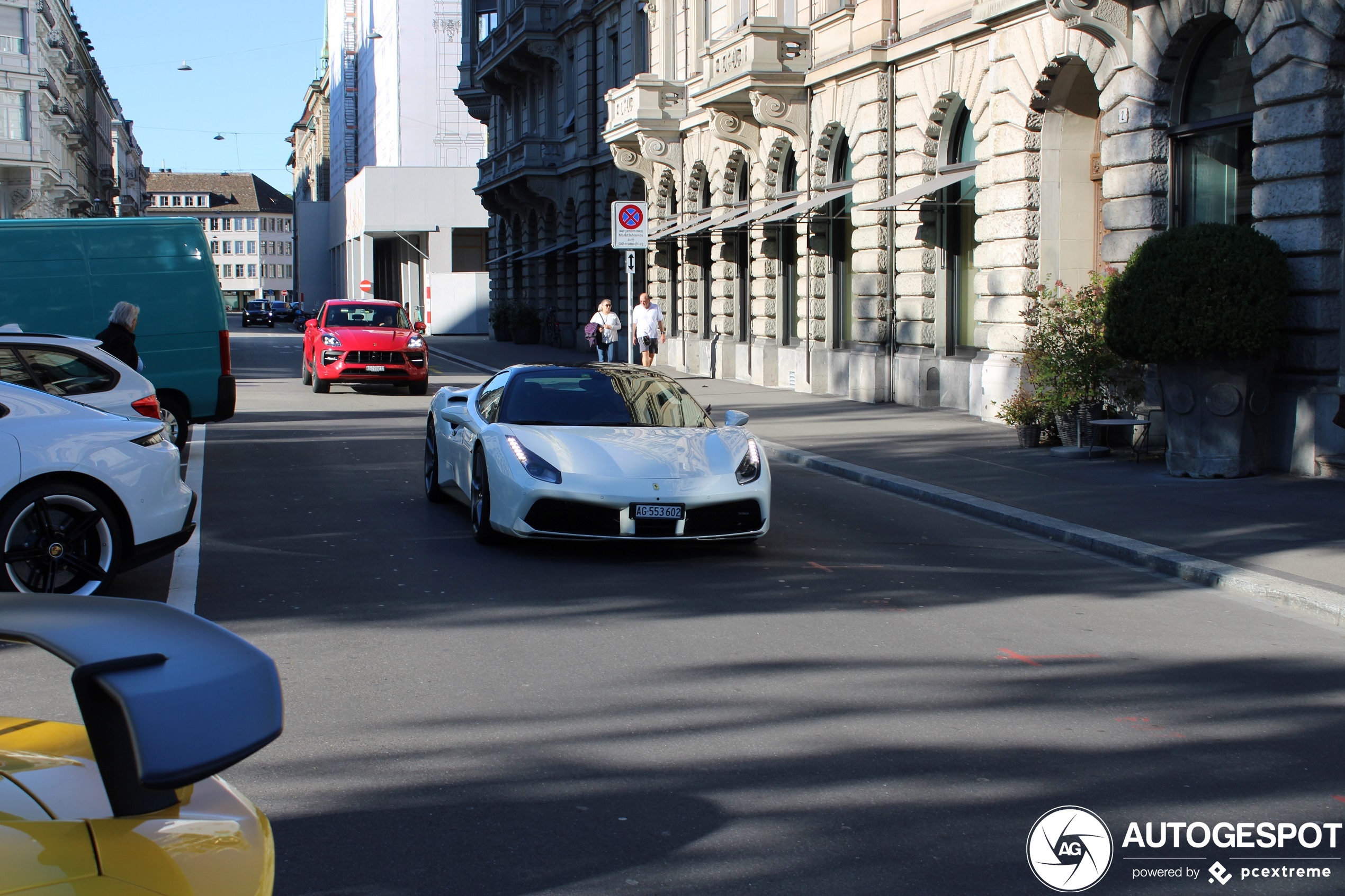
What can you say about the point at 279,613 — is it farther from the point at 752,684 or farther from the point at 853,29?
the point at 853,29

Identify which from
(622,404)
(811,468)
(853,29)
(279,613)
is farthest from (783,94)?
(279,613)

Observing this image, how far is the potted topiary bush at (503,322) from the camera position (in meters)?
49.1

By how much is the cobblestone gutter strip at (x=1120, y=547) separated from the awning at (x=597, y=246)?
24577mm

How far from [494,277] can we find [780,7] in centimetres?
3054

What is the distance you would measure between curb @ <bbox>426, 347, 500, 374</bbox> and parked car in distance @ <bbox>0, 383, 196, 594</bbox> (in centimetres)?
2190

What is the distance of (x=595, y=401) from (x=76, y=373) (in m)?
3.92

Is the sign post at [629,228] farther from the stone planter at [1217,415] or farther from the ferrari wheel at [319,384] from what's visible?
the stone planter at [1217,415]

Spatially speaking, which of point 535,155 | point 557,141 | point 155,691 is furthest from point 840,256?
point 155,691

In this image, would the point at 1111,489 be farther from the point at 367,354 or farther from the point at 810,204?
the point at 367,354

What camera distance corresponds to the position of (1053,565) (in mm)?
9281

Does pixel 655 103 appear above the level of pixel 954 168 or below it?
above

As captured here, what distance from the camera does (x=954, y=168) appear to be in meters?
20.6

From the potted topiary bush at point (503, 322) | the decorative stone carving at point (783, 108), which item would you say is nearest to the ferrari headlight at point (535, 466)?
the decorative stone carving at point (783, 108)

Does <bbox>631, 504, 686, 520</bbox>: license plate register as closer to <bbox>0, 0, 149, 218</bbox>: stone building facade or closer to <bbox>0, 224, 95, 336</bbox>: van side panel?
<bbox>0, 224, 95, 336</bbox>: van side panel
